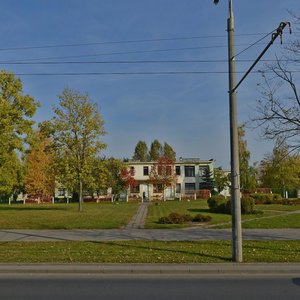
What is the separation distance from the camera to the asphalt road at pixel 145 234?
58.5ft

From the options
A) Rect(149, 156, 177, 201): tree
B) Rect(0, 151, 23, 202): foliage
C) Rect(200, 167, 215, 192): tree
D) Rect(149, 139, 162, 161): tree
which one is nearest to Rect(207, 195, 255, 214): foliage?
Rect(0, 151, 23, 202): foliage

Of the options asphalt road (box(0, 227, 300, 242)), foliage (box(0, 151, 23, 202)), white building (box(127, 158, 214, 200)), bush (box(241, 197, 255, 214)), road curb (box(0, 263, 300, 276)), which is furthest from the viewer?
white building (box(127, 158, 214, 200))

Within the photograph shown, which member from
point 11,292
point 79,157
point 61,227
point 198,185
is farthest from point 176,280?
point 198,185

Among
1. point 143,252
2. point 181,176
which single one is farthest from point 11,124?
point 181,176

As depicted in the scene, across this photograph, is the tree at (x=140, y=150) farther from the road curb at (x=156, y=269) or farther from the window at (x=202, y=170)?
the road curb at (x=156, y=269)

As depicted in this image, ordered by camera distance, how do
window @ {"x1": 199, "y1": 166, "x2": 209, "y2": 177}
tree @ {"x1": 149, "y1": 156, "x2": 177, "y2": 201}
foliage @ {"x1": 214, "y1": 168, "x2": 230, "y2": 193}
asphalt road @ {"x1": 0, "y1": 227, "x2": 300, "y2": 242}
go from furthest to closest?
window @ {"x1": 199, "y1": 166, "x2": 209, "y2": 177} < foliage @ {"x1": 214, "y1": 168, "x2": 230, "y2": 193} < tree @ {"x1": 149, "y1": 156, "x2": 177, "y2": 201} < asphalt road @ {"x1": 0, "y1": 227, "x2": 300, "y2": 242}

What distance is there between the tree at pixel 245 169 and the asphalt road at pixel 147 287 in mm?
55324

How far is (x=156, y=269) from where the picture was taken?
11156 millimetres

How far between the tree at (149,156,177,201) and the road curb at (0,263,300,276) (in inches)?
2369

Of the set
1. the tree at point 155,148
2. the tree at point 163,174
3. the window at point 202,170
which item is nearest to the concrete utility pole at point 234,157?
the tree at point 163,174

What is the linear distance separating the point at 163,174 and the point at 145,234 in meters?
54.1

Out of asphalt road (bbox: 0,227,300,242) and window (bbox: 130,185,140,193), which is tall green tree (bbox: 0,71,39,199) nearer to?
asphalt road (bbox: 0,227,300,242)

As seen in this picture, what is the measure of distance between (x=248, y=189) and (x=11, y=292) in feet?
189

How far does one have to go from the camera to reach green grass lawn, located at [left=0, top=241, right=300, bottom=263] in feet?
40.9
